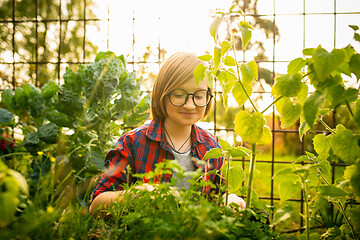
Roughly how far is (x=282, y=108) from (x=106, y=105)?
1.27 m

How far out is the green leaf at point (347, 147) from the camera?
25.1 inches

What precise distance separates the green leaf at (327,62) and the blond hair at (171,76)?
83cm

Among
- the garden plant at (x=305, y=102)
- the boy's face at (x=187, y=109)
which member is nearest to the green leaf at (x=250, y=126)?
the garden plant at (x=305, y=102)

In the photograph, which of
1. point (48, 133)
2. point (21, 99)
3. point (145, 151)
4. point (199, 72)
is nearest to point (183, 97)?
point (145, 151)

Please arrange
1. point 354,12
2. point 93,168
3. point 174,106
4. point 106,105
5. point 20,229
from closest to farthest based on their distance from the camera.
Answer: point 20,229
point 174,106
point 93,168
point 106,105
point 354,12

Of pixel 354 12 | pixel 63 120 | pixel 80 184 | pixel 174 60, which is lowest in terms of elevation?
pixel 80 184

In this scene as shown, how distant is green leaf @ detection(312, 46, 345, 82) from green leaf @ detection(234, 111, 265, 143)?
155 mm

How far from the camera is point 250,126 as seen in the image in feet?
2.18

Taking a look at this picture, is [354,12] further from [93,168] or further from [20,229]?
[20,229]

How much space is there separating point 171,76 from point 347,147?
3.12 ft

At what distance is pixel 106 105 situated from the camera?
1.77 m

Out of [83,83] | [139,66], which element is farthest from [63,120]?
[139,66]

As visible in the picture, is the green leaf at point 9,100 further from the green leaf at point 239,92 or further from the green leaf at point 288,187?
the green leaf at point 288,187

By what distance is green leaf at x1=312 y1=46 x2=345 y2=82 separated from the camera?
0.58 m
